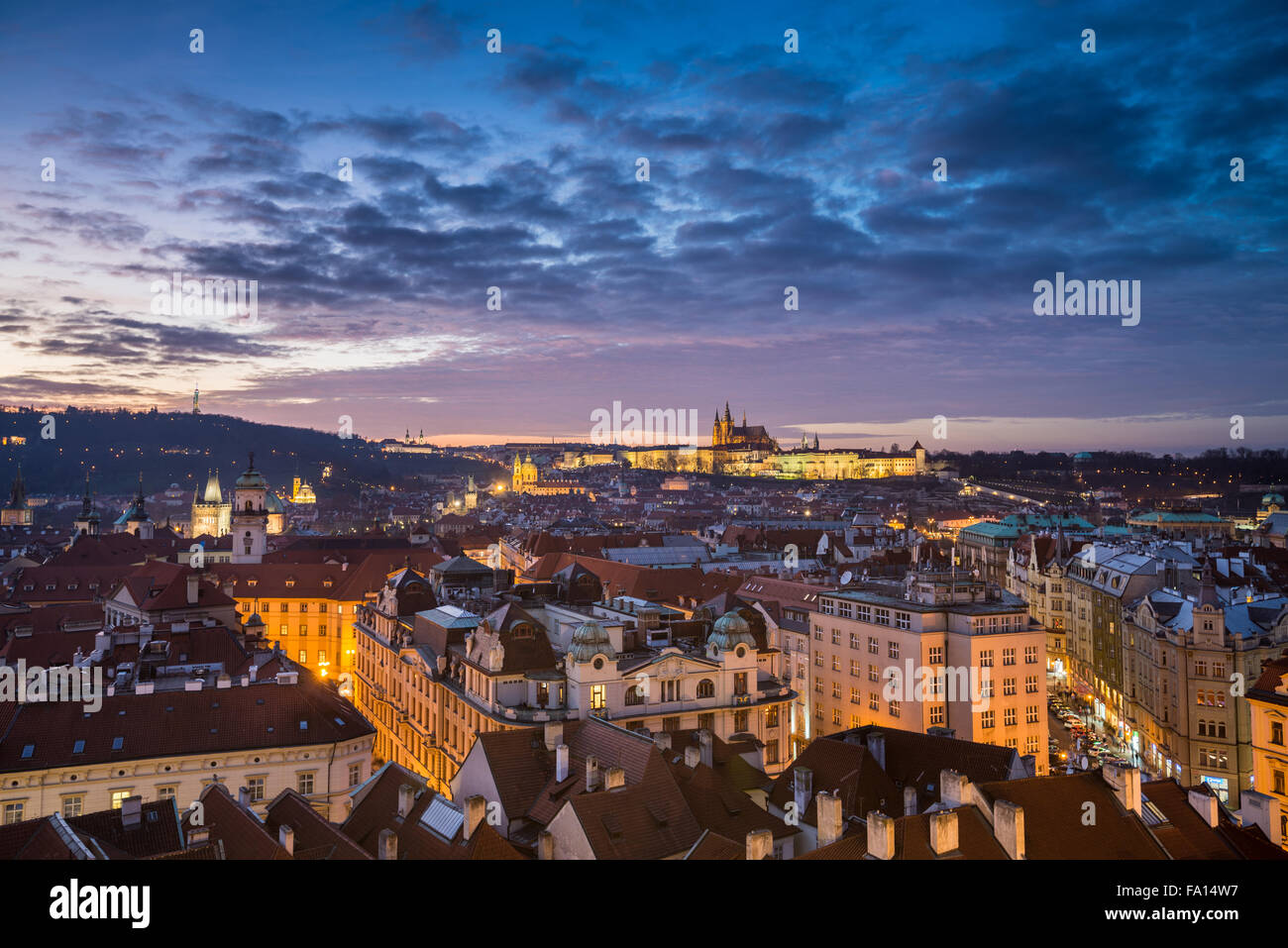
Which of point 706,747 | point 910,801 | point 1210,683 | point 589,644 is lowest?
point 1210,683

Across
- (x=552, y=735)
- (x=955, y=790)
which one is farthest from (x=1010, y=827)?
(x=552, y=735)

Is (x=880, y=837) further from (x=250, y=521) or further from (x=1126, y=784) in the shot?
(x=250, y=521)

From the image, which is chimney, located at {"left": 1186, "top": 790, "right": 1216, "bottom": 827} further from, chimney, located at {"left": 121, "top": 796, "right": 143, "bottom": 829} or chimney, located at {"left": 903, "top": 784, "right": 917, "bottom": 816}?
chimney, located at {"left": 121, "top": 796, "right": 143, "bottom": 829}

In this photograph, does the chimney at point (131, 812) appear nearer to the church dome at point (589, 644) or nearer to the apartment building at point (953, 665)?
the church dome at point (589, 644)

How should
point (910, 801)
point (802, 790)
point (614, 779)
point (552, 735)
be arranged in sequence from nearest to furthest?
point (614, 779) < point (910, 801) < point (802, 790) < point (552, 735)

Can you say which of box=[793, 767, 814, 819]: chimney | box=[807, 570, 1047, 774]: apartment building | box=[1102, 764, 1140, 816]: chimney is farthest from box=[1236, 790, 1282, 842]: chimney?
box=[807, 570, 1047, 774]: apartment building

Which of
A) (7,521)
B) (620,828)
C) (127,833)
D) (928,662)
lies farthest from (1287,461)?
(7,521)

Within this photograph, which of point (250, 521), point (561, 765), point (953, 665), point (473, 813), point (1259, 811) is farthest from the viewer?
point (250, 521)
